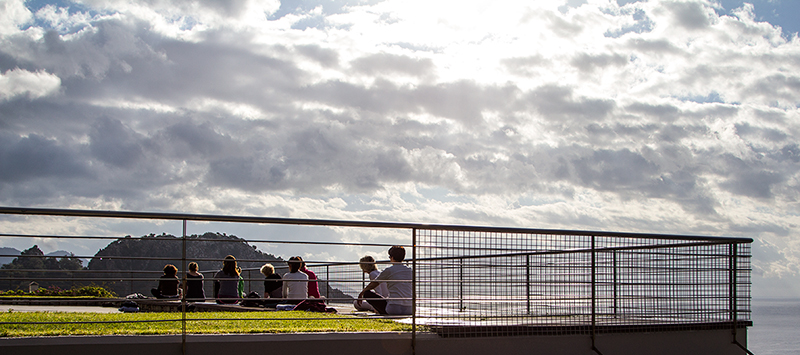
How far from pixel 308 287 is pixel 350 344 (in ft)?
14.7

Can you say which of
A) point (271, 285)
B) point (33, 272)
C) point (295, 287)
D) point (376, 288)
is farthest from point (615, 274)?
point (271, 285)

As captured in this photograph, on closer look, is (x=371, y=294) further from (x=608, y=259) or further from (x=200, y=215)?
(x=200, y=215)

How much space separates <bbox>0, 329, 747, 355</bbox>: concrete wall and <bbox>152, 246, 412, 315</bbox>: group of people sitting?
0.47 m

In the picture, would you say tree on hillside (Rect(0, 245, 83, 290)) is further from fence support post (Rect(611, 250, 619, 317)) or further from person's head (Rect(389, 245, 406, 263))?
fence support post (Rect(611, 250, 619, 317))

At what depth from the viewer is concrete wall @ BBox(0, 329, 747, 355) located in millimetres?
4645

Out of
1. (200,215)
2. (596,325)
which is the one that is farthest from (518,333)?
(200,215)

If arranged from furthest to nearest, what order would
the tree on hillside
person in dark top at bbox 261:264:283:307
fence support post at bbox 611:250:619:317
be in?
1. person in dark top at bbox 261:264:283:307
2. fence support post at bbox 611:250:619:317
3. the tree on hillside

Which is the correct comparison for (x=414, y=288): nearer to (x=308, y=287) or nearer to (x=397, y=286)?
(x=397, y=286)

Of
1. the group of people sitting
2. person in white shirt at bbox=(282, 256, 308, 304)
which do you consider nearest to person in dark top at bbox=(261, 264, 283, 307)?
the group of people sitting

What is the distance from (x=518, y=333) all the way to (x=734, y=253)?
121 inches

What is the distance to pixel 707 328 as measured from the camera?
694cm

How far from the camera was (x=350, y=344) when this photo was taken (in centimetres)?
514

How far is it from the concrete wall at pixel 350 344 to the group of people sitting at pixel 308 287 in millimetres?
473

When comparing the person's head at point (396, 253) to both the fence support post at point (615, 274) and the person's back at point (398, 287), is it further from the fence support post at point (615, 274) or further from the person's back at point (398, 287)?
the fence support post at point (615, 274)
